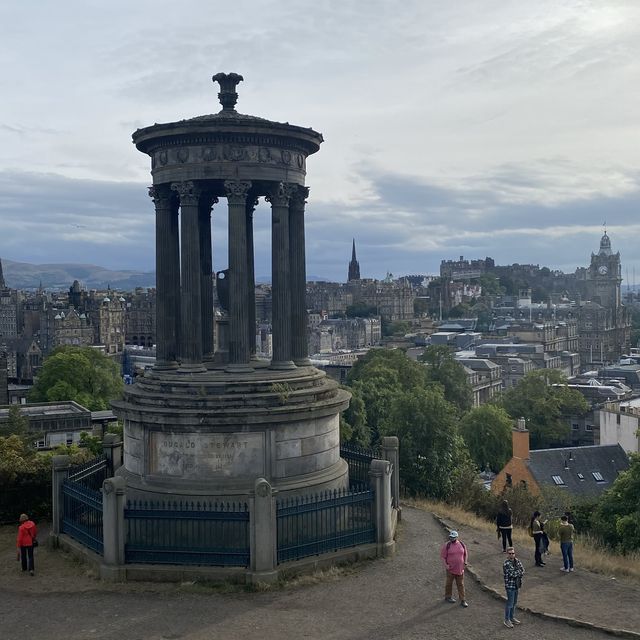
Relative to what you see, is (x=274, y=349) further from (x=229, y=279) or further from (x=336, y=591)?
(x=336, y=591)

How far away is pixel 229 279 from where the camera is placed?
21.1 m

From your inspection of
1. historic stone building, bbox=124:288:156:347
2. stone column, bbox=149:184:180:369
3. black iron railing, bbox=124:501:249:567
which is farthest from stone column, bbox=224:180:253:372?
historic stone building, bbox=124:288:156:347

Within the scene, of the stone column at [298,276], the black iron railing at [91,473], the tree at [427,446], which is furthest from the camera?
the tree at [427,446]

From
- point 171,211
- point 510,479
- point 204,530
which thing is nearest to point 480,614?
point 204,530

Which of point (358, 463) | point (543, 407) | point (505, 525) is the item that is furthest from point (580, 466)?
point (505, 525)

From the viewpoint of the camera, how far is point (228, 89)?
2230 centimetres

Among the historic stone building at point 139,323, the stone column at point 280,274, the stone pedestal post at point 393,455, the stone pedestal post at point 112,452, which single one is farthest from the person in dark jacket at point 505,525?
the historic stone building at point 139,323

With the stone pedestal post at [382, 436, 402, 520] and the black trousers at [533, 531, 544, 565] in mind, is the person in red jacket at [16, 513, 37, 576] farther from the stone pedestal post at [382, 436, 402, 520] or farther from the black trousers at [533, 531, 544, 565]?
the black trousers at [533, 531, 544, 565]

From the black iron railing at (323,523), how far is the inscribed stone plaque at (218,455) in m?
1.56

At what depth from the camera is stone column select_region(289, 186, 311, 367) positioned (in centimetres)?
2242

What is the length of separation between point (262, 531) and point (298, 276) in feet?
26.6

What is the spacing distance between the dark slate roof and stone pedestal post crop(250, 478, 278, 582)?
3837 cm

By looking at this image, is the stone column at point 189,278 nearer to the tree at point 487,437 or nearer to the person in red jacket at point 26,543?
the person in red jacket at point 26,543

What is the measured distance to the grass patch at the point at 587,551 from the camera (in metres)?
18.0
